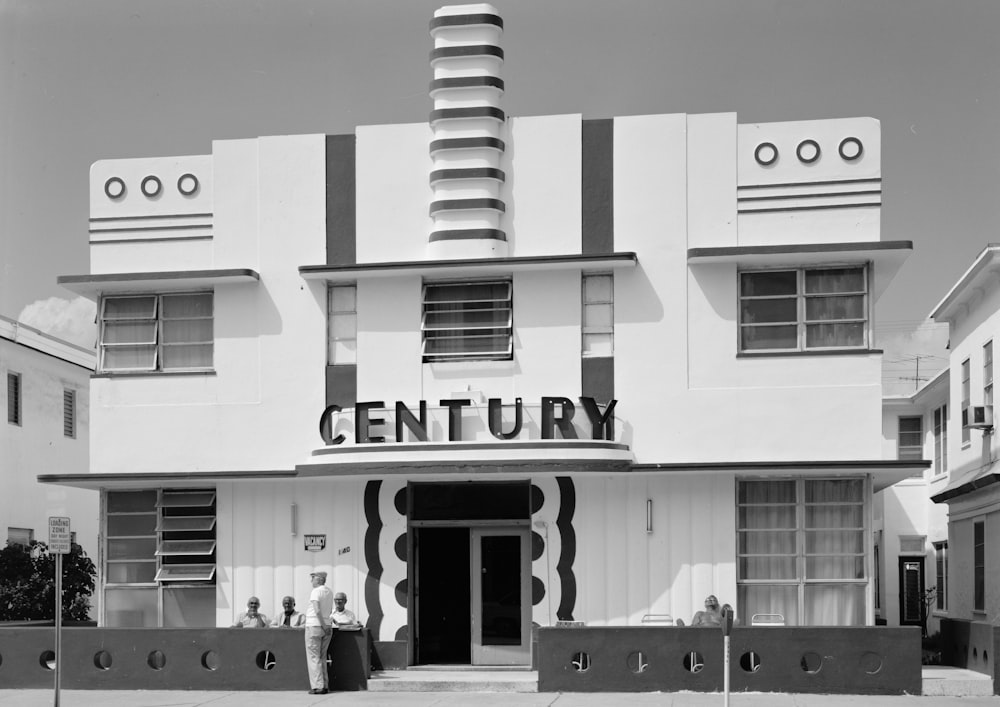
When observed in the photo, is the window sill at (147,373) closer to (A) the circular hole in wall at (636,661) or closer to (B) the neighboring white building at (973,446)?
(A) the circular hole in wall at (636,661)

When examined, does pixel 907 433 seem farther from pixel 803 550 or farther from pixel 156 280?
pixel 156 280

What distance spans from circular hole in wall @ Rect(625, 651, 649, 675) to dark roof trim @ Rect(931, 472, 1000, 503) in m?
7.14

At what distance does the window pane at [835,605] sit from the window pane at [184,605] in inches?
397

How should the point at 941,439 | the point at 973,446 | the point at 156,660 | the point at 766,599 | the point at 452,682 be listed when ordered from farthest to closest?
1. the point at 941,439
2. the point at 973,446
3. the point at 766,599
4. the point at 156,660
5. the point at 452,682

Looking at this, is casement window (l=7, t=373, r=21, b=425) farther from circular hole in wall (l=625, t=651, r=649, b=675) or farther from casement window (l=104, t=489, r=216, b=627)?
circular hole in wall (l=625, t=651, r=649, b=675)

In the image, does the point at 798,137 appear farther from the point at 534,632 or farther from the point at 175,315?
the point at 175,315

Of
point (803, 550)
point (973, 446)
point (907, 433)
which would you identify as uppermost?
point (907, 433)

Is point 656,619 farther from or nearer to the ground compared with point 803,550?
nearer to the ground

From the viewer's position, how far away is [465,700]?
69.5 feet

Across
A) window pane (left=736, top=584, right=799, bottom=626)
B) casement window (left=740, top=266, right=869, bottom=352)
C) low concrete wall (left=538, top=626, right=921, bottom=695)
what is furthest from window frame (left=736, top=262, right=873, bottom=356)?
low concrete wall (left=538, top=626, right=921, bottom=695)

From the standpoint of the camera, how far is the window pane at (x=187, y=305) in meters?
25.2

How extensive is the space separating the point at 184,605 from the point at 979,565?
14881mm

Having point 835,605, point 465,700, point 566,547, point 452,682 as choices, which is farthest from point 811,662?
point 452,682

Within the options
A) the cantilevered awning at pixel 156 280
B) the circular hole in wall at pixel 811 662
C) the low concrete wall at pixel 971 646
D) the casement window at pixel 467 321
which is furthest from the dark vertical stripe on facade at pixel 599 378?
the low concrete wall at pixel 971 646
